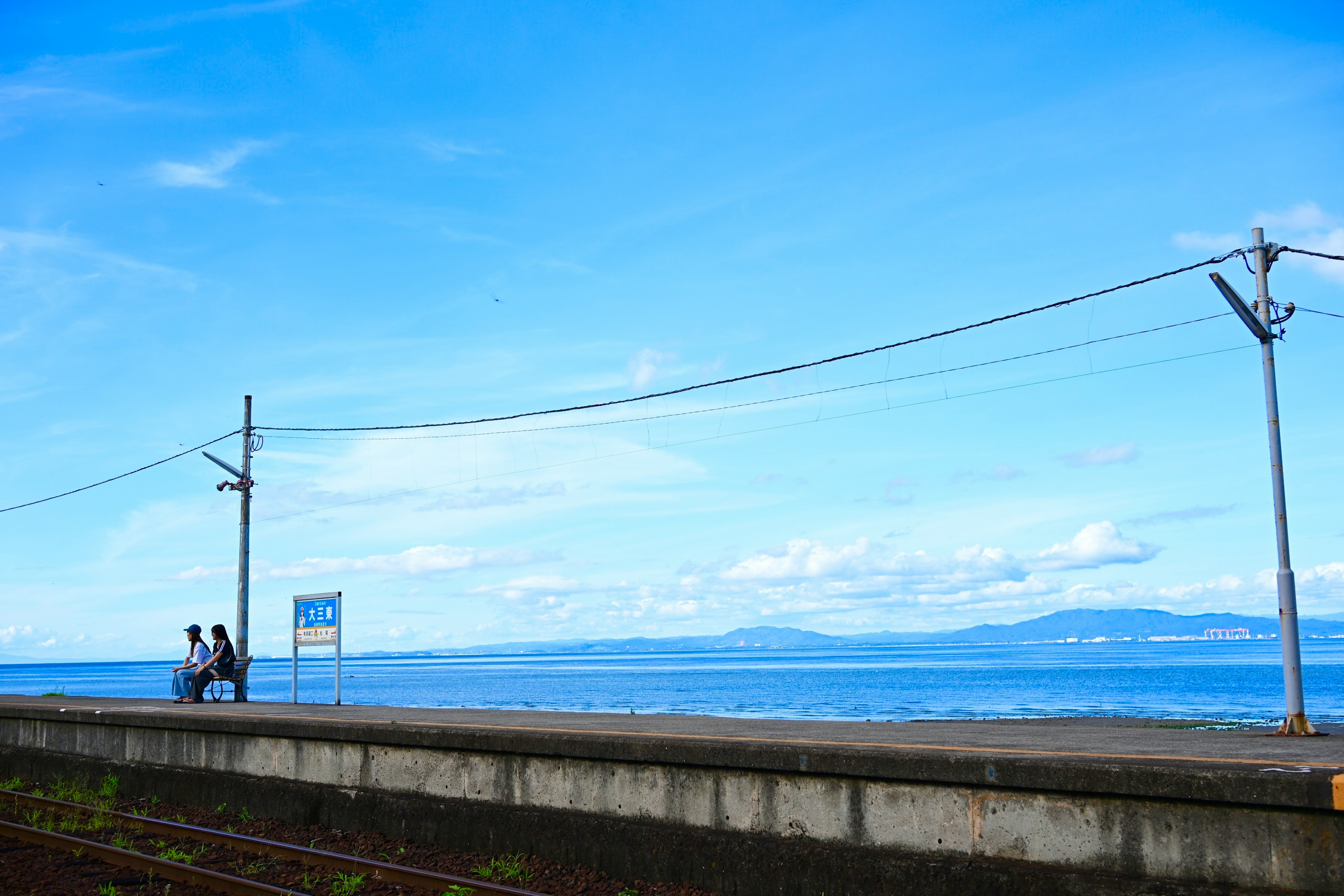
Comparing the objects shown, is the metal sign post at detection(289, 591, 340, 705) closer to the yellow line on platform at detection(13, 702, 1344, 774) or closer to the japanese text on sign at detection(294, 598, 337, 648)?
the japanese text on sign at detection(294, 598, 337, 648)

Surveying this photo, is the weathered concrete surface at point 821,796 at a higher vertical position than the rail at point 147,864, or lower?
higher

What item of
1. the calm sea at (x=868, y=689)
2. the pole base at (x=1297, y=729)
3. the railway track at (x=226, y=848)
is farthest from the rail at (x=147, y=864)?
the calm sea at (x=868, y=689)

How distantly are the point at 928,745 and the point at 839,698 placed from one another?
177 ft

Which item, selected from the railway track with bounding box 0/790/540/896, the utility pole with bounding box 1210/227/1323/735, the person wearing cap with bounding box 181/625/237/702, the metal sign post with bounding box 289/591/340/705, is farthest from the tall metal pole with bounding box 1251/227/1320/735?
the person wearing cap with bounding box 181/625/237/702

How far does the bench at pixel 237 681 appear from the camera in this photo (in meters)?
20.9

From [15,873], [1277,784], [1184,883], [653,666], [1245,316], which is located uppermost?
[1245,316]

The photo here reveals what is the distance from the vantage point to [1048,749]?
9.43 meters

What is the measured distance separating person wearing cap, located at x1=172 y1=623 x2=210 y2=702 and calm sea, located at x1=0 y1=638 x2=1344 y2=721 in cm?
1488

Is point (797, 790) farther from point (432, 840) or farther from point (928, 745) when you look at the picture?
point (432, 840)

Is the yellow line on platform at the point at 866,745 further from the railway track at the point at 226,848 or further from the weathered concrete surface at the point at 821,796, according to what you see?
the railway track at the point at 226,848

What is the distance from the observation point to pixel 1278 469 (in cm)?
1228

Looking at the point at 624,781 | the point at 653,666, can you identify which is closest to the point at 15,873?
the point at 624,781

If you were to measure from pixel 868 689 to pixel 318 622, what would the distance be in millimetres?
60271

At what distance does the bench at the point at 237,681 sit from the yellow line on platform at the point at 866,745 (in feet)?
20.9
